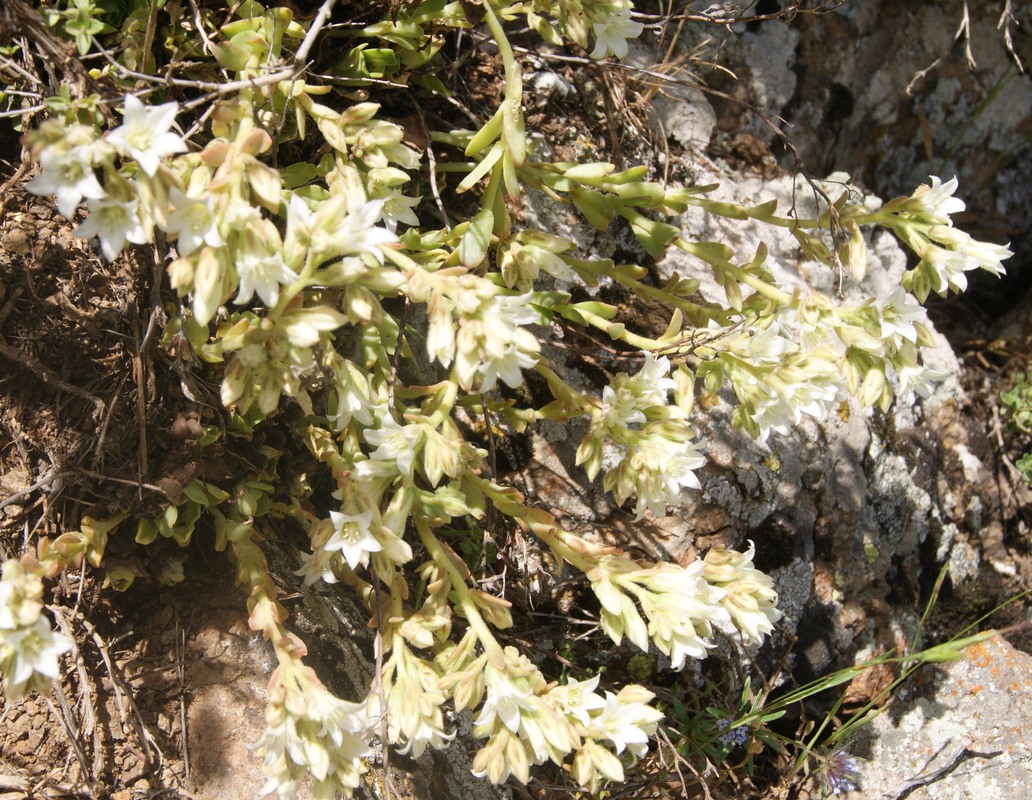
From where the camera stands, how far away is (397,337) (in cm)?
217

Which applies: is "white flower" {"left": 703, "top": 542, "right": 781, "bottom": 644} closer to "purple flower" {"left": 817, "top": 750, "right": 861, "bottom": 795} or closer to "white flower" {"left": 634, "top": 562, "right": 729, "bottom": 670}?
"white flower" {"left": 634, "top": 562, "right": 729, "bottom": 670}

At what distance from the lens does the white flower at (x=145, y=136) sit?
60.2 inches

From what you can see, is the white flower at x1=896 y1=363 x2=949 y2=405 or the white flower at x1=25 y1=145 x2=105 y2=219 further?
the white flower at x1=896 y1=363 x2=949 y2=405

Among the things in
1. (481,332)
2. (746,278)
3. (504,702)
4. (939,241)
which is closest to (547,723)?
(504,702)

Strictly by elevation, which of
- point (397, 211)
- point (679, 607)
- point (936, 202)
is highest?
point (936, 202)

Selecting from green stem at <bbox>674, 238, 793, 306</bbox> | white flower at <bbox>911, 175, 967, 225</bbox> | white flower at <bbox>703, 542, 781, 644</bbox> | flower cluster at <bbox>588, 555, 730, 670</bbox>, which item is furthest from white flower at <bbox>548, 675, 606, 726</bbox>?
white flower at <bbox>911, 175, 967, 225</bbox>

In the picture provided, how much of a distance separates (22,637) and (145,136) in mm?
951

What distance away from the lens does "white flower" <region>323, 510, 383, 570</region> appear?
6.21 feet

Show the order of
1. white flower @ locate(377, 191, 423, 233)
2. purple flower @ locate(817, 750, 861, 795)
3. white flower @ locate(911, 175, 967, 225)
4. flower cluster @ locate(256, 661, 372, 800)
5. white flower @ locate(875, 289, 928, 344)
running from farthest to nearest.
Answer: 1. purple flower @ locate(817, 750, 861, 795)
2. white flower @ locate(377, 191, 423, 233)
3. white flower @ locate(911, 175, 967, 225)
4. white flower @ locate(875, 289, 928, 344)
5. flower cluster @ locate(256, 661, 372, 800)

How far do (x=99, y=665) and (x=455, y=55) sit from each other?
1949 millimetres

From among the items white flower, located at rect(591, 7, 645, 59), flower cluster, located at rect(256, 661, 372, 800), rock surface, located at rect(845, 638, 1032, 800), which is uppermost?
white flower, located at rect(591, 7, 645, 59)

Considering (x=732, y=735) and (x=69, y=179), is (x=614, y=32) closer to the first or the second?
(x=69, y=179)

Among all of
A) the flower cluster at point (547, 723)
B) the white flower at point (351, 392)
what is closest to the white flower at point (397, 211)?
the white flower at point (351, 392)

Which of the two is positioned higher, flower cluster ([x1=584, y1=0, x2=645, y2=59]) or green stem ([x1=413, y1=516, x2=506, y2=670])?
flower cluster ([x1=584, y1=0, x2=645, y2=59])
